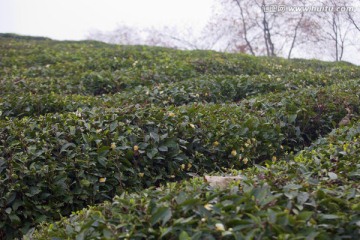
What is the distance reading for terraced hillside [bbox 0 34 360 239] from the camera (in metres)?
1.77

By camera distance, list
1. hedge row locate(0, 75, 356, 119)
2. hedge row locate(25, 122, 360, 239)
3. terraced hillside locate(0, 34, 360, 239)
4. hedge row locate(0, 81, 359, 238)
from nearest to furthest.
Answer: hedge row locate(25, 122, 360, 239), terraced hillside locate(0, 34, 360, 239), hedge row locate(0, 81, 359, 238), hedge row locate(0, 75, 356, 119)

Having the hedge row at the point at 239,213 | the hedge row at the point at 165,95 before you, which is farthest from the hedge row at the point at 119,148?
the hedge row at the point at 165,95

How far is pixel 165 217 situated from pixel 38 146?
173 cm

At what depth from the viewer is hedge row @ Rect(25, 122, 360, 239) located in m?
1.65

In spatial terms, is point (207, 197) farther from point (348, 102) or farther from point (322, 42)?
point (322, 42)

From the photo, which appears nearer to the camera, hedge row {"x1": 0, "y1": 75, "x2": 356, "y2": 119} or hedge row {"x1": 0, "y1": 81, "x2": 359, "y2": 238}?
hedge row {"x1": 0, "y1": 81, "x2": 359, "y2": 238}

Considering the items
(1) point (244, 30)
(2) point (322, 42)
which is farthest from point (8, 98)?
(2) point (322, 42)

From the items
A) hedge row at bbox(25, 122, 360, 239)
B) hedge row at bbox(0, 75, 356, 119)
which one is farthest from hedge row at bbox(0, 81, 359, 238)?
hedge row at bbox(0, 75, 356, 119)

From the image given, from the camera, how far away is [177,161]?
11.5ft

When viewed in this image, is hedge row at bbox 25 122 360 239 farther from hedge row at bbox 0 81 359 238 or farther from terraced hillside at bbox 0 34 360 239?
hedge row at bbox 0 81 359 238

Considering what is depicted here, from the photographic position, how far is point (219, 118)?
13.0ft

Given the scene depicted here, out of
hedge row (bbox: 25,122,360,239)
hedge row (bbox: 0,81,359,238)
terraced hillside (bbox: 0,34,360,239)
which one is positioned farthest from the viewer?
hedge row (bbox: 0,81,359,238)

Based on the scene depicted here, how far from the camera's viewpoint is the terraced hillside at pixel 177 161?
1770mm

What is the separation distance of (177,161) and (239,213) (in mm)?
1748
